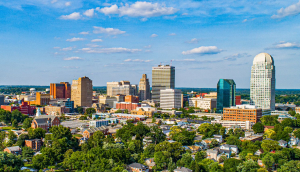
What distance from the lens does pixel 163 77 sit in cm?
13775

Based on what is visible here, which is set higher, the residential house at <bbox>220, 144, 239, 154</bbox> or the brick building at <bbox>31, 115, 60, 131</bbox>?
the brick building at <bbox>31, 115, 60, 131</bbox>

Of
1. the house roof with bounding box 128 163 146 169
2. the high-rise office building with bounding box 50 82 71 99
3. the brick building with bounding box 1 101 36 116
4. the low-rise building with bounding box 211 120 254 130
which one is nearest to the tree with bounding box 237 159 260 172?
the house roof with bounding box 128 163 146 169

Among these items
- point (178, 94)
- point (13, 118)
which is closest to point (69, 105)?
point (13, 118)

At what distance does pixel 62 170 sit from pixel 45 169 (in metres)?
2.21

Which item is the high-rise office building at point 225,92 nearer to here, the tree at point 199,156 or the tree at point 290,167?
the tree at point 199,156

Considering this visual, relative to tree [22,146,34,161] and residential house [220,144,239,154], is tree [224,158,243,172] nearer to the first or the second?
residential house [220,144,239,154]

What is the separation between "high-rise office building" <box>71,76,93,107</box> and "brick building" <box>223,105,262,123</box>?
6285 cm

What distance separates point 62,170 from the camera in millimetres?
37500

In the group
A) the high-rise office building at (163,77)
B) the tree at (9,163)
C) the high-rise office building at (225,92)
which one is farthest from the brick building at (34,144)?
the high-rise office building at (163,77)

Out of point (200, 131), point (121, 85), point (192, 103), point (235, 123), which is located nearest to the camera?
point (200, 131)

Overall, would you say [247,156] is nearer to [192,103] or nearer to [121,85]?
[192,103]

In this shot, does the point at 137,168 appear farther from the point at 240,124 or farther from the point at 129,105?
the point at 129,105

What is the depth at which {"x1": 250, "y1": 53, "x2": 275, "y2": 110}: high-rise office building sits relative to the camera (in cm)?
10275

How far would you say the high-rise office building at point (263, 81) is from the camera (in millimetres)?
102750
